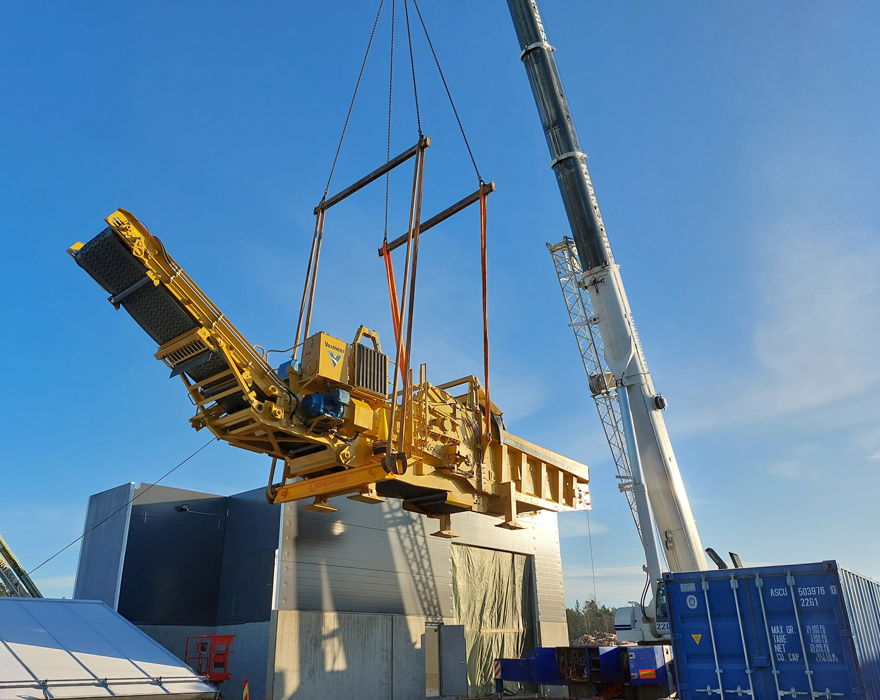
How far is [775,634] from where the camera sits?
35.5 feet

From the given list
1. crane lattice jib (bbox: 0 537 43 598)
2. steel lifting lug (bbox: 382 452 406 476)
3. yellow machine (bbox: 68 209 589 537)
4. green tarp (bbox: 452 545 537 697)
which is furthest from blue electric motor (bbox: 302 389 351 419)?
crane lattice jib (bbox: 0 537 43 598)

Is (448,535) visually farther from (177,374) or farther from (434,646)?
(177,374)

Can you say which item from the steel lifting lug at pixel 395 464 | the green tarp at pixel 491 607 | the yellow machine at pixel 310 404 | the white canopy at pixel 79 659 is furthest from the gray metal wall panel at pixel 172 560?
the steel lifting lug at pixel 395 464

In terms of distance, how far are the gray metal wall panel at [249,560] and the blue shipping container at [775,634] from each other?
32.5 feet

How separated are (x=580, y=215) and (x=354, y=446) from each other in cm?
1058

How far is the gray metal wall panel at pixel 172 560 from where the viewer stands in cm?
1722

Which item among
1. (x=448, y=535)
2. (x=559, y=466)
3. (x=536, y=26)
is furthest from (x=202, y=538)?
(x=536, y=26)

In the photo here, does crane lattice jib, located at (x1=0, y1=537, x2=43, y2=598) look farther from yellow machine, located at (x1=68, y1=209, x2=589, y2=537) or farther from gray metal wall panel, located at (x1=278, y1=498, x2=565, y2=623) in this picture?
yellow machine, located at (x1=68, y1=209, x2=589, y2=537)

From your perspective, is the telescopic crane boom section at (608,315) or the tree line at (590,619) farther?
the tree line at (590,619)

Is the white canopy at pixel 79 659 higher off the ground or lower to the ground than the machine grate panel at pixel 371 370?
lower

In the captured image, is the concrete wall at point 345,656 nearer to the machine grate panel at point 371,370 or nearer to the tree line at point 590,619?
the machine grate panel at point 371,370

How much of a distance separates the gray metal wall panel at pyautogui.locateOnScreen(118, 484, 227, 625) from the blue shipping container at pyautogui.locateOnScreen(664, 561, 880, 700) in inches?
493

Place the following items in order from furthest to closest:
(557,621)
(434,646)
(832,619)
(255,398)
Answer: (557,621) < (434,646) < (255,398) < (832,619)

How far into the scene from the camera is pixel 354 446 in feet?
45.8
